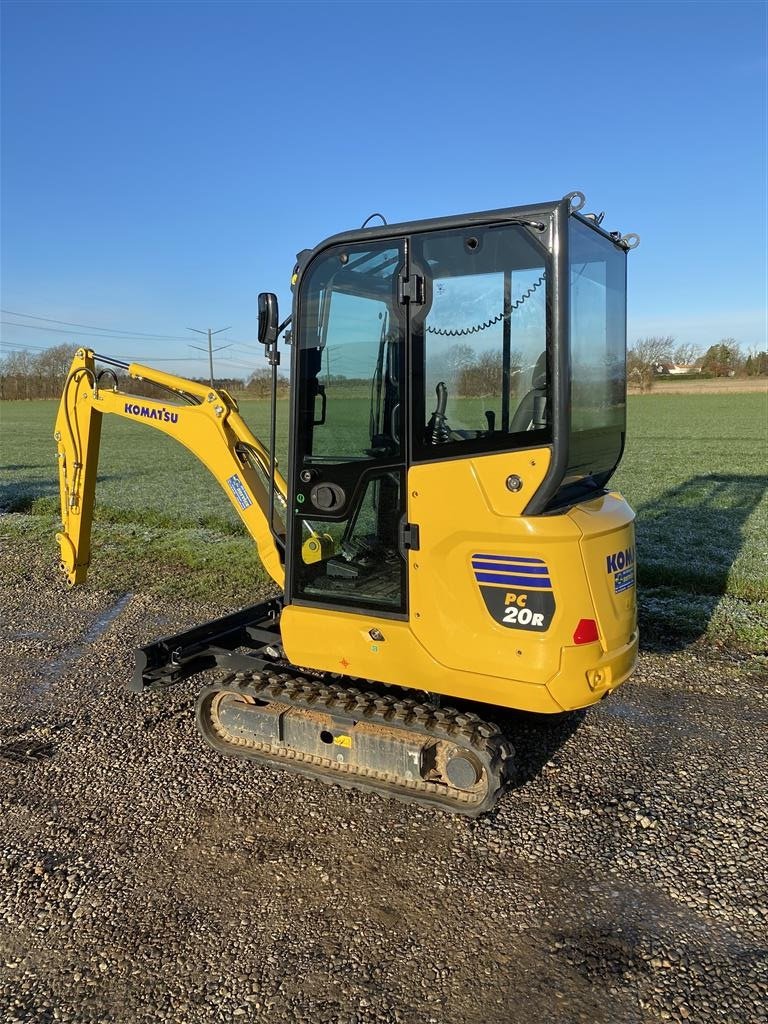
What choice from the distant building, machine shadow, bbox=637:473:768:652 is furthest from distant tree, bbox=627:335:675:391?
machine shadow, bbox=637:473:768:652

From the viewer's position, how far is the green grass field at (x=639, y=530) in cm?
796

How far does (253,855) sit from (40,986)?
3.76 feet

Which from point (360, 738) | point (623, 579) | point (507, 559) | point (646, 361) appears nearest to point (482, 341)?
point (507, 559)

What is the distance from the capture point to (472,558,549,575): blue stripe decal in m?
3.82

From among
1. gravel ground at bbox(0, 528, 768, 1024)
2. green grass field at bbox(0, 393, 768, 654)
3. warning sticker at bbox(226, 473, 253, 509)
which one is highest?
warning sticker at bbox(226, 473, 253, 509)

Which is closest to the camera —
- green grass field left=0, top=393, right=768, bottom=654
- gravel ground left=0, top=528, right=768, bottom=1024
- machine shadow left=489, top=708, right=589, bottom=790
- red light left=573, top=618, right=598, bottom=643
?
gravel ground left=0, top=528, right=768, bottom=1024

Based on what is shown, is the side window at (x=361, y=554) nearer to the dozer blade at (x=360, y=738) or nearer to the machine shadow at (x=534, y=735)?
the dozer blade at (x=360, y=738)

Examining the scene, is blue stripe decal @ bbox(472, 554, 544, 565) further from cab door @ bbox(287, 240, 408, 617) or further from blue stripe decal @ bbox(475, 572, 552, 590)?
cab door @ bbox(287, 240, 408, 617)

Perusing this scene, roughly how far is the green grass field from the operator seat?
992 mm

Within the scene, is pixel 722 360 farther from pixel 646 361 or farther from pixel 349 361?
pixel 349 361

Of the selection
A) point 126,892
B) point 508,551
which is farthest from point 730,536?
point 126,892

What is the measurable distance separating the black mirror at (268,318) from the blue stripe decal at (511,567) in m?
1.81

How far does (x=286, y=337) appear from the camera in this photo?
453cm

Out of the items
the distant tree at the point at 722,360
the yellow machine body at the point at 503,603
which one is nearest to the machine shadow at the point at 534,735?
the yellow machine body at the point at 503,603
